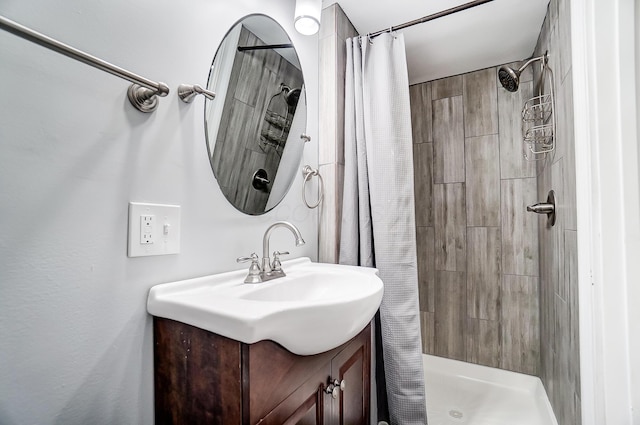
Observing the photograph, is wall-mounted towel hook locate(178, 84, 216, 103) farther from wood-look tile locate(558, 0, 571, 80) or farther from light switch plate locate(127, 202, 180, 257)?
wood-look tile locate(558, 0, 571, 80)

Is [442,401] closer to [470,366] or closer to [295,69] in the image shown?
[470,366]

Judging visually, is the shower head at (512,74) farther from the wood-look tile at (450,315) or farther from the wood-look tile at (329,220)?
the wood-look tile at (450,315)

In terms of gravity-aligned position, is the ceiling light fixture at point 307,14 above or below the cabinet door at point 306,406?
above

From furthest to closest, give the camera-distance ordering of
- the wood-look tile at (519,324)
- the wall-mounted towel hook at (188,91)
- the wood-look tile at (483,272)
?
the wood-look tile at (483,272) < the wood-look tile at (519,324) < the wall-mounted towel hook at (188,91)

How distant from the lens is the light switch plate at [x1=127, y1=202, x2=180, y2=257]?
0.69 m

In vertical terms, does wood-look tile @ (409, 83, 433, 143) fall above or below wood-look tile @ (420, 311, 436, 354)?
above

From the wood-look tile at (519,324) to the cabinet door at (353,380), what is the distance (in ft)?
4.26

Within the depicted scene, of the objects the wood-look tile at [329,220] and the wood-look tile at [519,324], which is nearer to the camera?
the wood-look tile at [329,220]

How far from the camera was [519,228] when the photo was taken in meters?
1.85

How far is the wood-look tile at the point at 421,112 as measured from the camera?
215 centimetres

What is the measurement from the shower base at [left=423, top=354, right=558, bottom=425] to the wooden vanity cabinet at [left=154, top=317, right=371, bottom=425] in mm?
1276

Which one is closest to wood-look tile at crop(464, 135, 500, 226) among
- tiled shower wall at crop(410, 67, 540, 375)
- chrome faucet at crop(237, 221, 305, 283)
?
tiled shower wall at crop(410, 67, 540, 375)

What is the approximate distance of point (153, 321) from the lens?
731 mm

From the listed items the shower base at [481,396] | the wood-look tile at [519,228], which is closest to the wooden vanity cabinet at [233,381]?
the shower base at [481,396]
